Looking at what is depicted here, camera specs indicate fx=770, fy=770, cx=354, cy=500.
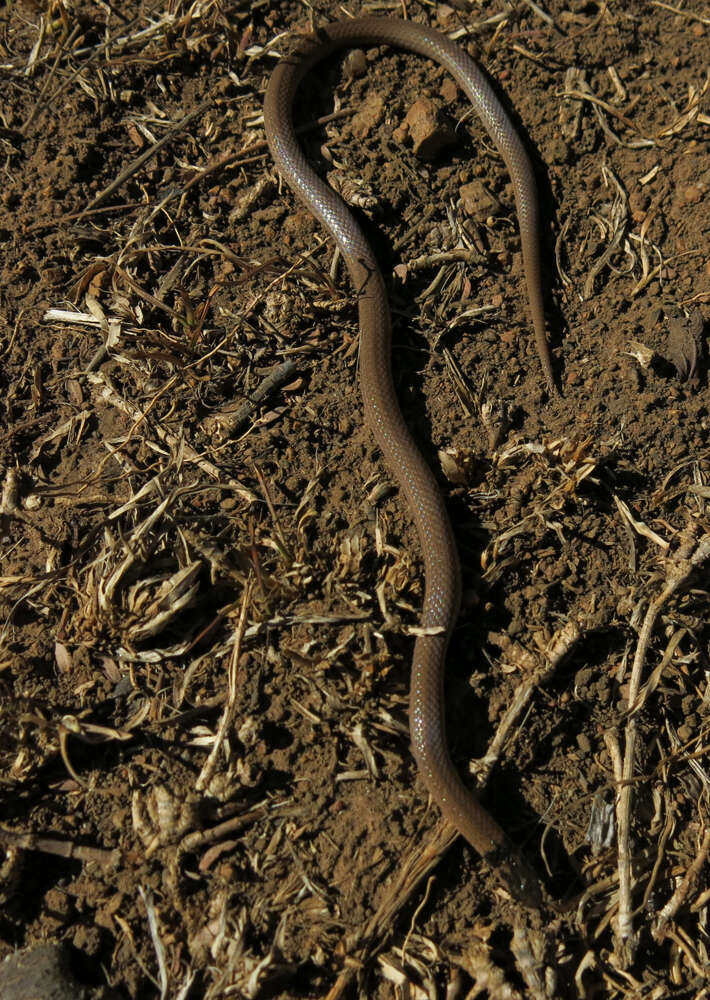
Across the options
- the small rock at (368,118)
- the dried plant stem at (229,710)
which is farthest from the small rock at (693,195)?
the dried plant stem at (229,710)

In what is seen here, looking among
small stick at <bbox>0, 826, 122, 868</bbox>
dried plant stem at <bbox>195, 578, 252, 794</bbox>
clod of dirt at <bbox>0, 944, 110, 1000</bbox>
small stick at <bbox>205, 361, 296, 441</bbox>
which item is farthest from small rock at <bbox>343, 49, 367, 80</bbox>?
clod of dirt at <bbox>0, 944, 110, 1000</bbox>

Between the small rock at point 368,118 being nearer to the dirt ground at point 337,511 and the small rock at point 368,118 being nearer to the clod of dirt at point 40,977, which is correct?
the dirt ground at point 337,511

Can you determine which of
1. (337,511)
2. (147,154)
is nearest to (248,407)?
(337,511)

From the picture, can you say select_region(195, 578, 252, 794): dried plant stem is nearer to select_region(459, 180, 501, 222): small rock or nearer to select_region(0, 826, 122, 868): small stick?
select_region(0, 826, 122, 868): small stick

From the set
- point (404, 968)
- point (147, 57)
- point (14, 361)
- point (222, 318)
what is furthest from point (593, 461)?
point (147, 57)

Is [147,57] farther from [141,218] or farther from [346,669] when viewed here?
[346,669]

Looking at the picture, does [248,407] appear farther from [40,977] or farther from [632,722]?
[40,977]

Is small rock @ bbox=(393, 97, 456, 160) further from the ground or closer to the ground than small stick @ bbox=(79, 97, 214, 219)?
closer to the ground
